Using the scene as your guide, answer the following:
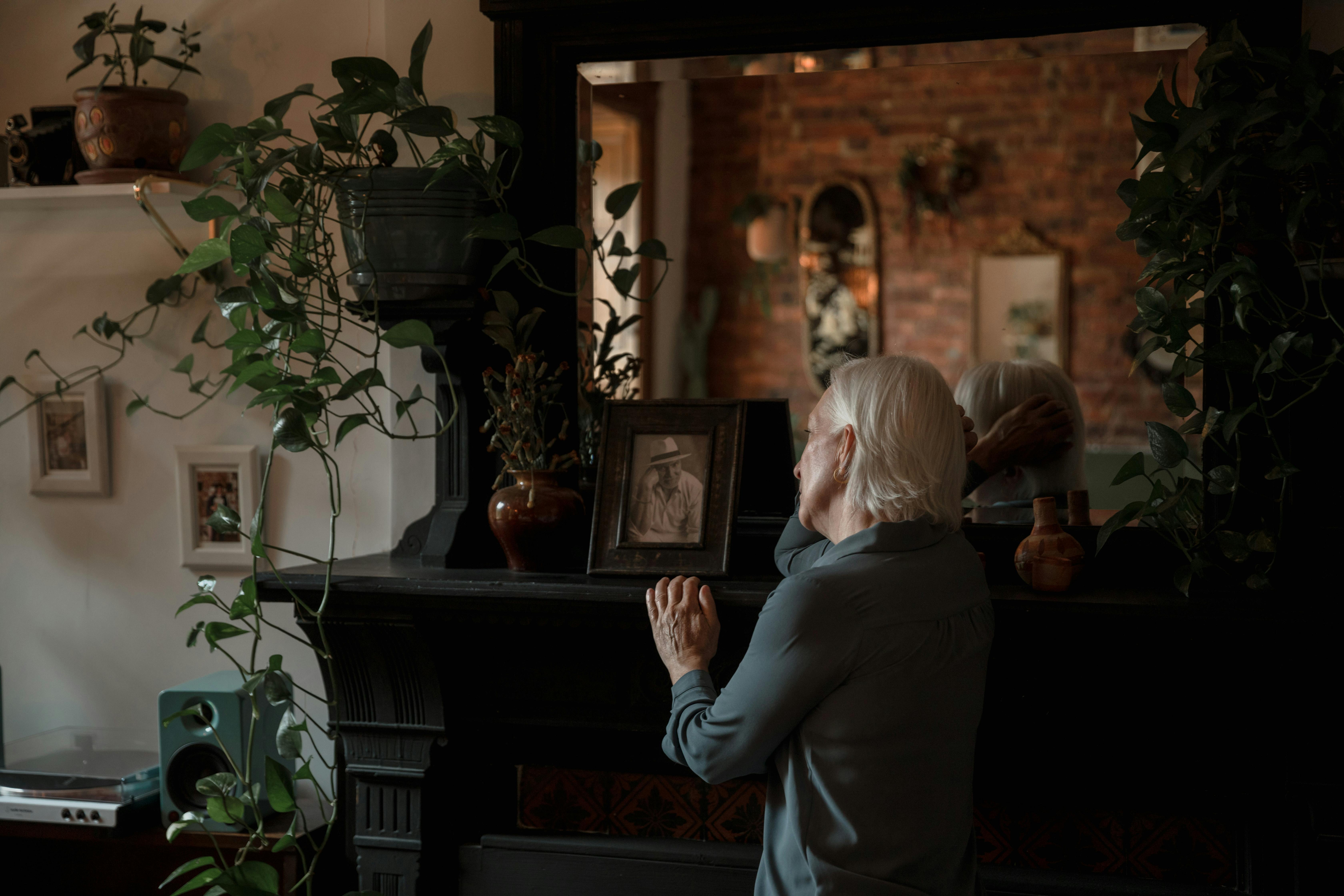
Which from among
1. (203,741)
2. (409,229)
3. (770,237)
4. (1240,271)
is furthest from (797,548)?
(203,741)

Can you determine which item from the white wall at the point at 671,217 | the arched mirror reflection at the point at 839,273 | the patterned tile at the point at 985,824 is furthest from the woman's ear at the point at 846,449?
the arched mirror reflection at the point at 839,273

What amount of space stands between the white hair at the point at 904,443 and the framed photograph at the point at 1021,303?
27.4 inches

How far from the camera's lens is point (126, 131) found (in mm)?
2445

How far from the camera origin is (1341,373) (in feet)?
6.06

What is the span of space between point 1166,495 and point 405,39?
1.73 m

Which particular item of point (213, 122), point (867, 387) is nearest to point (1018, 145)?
Answer: point (867, 387)

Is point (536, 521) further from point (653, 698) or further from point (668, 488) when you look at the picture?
point (653, 698)

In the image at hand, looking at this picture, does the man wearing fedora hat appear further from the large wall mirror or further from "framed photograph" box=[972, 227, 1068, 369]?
"framed photograph" box=[972, 227, 1068, 369]

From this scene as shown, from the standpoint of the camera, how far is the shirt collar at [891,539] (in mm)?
1507

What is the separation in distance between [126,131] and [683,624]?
171 centimetres

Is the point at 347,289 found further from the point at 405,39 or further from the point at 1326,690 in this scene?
the point at 1326,690

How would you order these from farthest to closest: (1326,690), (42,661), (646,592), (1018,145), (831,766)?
1. (42,661)
2. (1018,145)
3. (646,592)
4. (1326,690)
5. (831,766)

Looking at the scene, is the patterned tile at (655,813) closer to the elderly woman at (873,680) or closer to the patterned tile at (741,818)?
the patterned tile at (741,818)

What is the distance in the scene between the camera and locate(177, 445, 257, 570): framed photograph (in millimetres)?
2615
